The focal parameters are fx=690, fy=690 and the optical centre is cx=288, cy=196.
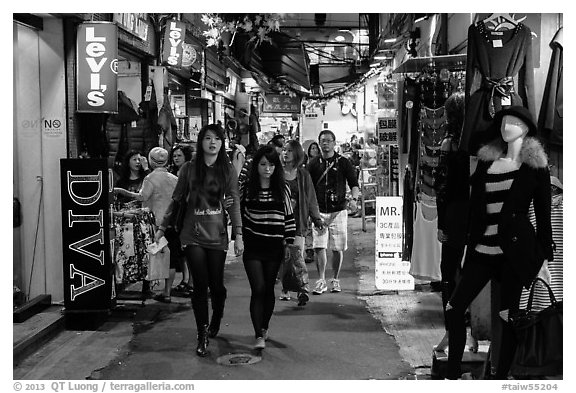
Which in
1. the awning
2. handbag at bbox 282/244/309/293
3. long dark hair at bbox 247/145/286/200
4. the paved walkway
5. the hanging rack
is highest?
the awning

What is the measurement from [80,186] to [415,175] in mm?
3309

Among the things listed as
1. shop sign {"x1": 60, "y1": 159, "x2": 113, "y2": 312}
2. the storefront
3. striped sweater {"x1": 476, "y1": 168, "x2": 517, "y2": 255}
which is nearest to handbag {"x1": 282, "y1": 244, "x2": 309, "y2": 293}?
shop sign {"x1": 60, "y1": 159, "x2": 113, "y2": 312}

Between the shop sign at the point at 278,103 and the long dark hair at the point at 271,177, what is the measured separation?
18332 millimetres

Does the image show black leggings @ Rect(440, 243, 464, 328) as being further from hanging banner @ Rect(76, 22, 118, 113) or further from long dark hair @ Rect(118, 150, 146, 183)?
long dark hair @ Rect(118, 150, 146, 183)

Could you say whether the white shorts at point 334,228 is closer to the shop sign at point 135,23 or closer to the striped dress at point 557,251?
the shop sign at point 135,23

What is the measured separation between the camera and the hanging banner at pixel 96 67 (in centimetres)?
663

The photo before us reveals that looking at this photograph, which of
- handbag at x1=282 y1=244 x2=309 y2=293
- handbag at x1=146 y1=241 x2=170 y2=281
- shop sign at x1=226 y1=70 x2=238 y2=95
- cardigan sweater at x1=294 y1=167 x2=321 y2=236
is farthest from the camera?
shop sign at x1=226 y1=70 x2=238 y2=95

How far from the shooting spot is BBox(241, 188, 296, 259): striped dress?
589 cm

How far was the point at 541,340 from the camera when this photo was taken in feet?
13.8

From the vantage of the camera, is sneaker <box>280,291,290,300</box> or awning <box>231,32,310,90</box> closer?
sneaker <box>280,291,290,300</box>
